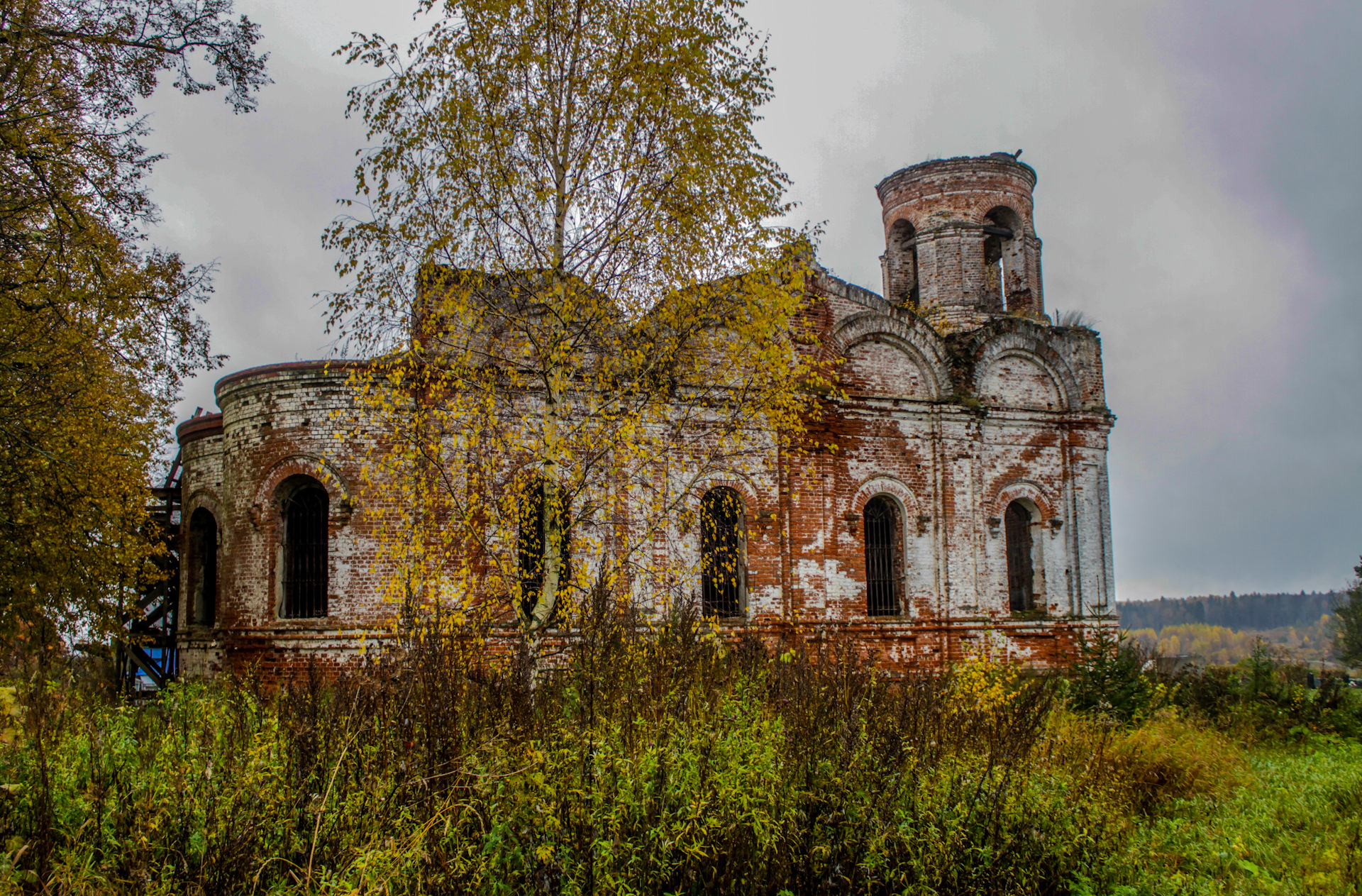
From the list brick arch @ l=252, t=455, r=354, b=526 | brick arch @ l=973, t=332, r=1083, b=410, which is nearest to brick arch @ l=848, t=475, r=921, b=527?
brick arch @ l=973, t=332, r=1083, b=410

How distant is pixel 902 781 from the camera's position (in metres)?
4.84

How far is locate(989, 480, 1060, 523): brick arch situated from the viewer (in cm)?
1543

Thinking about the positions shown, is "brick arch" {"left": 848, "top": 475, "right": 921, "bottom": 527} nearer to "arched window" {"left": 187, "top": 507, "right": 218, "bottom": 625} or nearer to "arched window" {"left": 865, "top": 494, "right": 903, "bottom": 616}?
"arched window" {"left": 865, "top": 494, "right": 903, "bottom": 616}

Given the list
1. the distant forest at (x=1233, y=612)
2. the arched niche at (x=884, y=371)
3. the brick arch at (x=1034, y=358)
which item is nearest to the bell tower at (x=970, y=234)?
the brick arch at (x=1034, y=358)

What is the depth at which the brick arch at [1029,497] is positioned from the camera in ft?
50.6

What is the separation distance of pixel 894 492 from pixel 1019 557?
3404 mm

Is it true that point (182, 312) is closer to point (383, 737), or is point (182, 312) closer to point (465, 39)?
point (465, 39)

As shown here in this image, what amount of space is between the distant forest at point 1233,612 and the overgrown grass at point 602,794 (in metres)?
123

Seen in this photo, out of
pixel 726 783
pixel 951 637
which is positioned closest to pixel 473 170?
pixel 726 783

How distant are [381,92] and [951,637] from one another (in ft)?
38.3

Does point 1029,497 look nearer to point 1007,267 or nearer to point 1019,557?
point 1019,557

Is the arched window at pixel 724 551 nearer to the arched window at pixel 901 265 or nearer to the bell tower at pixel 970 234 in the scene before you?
the bell tower at pixel 970 234

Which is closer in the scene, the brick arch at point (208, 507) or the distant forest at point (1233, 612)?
the brick arch at point (208, 507)

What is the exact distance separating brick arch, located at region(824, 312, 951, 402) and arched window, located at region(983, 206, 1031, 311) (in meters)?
2.97
